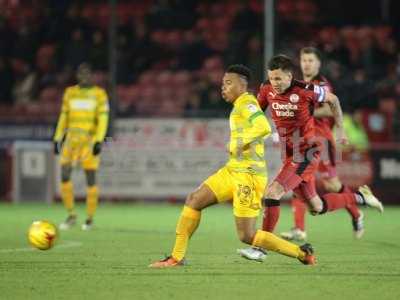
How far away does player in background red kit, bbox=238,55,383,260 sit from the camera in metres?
10.1

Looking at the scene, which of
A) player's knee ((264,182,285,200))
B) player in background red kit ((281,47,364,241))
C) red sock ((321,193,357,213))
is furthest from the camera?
player in background red kit ((281,47,364,241))

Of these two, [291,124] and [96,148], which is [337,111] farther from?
[96,148]

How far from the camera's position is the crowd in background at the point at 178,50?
21.1 metres

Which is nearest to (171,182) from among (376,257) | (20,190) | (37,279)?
(20,190)

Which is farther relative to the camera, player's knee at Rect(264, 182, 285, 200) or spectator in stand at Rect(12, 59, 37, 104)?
spectator in stand at Rect(12, 59, 37, 104)

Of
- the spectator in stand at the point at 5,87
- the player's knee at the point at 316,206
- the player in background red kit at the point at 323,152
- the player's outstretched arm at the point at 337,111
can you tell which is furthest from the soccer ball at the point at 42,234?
the spectator in stand at the point at 5,87

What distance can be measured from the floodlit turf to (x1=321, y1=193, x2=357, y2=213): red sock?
0.47m

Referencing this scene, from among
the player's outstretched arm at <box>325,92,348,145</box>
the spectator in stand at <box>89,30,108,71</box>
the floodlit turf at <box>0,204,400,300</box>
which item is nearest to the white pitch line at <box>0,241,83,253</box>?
the floodlit turf at <box>0,204,400,300</box>

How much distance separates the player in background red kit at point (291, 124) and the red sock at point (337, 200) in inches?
17.9

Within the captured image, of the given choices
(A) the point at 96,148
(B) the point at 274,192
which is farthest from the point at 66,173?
(B) the point at 274,192

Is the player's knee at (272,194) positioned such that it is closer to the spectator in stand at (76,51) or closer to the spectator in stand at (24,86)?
the spectator in stand at (76,51)

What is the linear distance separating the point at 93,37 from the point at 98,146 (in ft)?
31.3

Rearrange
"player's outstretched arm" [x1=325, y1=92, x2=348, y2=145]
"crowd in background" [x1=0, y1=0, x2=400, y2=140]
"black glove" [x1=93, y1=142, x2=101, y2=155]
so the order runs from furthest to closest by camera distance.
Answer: "crowd in background" [x1=0, y1=0, x2=400, y2=140]
"black glove" [x1=93, y1=142, x2=101, y2=155]
"player's outstretched arm" [x1=325, y1=92, x2=348, y2=145]

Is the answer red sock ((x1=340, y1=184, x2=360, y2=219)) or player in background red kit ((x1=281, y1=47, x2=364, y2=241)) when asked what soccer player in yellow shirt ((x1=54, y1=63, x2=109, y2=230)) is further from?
red sock ((x1=340, y1=184, x2=360, y2=219))
